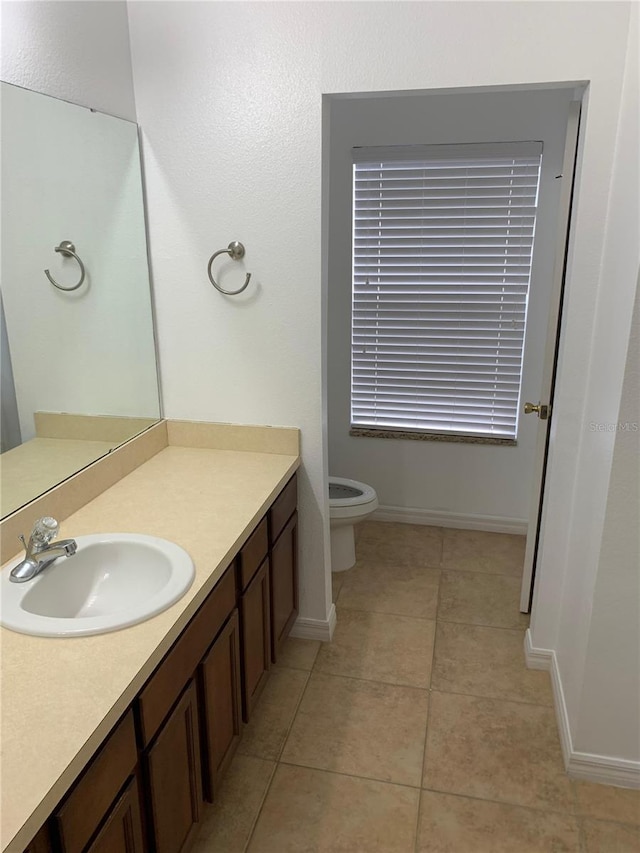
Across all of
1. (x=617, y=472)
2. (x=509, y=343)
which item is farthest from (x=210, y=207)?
(x=509, y=343)

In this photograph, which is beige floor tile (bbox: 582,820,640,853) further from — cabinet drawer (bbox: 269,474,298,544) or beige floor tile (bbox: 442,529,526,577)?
beige floor tile (bbox: 442,529,526,577)

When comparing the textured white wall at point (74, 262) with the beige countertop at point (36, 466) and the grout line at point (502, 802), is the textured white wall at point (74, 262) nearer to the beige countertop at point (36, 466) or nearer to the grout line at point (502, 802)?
the beige countertop at point (36, 466)

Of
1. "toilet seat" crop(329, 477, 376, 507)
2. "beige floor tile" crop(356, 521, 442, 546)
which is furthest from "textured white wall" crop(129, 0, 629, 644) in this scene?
"beige floor tile" crop(356, 521, 442, 546)

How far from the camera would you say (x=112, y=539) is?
165cm

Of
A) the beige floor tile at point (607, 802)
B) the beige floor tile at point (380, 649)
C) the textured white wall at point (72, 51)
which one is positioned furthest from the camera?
the beige floor tile at point (380, 649)

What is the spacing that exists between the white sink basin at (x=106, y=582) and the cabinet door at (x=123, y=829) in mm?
329

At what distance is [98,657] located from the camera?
1202 millimetres

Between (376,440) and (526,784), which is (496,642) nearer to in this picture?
(526,784)

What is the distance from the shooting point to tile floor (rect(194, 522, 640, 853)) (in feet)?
5.79

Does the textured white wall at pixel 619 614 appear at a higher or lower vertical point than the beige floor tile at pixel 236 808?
→ higher

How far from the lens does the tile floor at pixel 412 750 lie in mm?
1766

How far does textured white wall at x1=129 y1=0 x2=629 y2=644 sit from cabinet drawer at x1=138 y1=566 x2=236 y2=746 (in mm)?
794

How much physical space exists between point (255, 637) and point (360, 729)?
1.74ft

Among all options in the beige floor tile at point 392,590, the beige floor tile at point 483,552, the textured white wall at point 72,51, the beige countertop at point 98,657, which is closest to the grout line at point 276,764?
the beige floor tile at point 392,590
